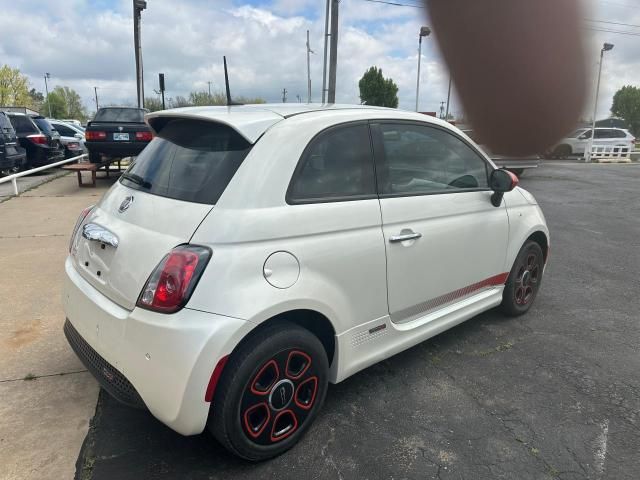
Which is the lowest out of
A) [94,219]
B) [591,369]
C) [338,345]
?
[591,369]

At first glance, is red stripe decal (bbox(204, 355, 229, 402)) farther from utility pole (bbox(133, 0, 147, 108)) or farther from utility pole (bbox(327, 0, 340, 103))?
utility pole (bbox(133, 0, 147, 108))

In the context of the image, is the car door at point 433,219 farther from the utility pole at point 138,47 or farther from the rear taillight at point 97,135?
the utility pole at point 138,47

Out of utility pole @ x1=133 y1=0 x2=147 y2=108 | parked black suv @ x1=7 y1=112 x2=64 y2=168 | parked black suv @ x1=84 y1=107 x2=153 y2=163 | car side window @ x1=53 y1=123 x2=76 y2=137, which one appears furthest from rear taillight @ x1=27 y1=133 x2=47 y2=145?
car side window @ x1=53 y1=123 x2=76 y2=137

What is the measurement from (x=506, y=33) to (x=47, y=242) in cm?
2122

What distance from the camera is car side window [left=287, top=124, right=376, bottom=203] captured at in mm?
2367

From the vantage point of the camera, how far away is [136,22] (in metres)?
19.4

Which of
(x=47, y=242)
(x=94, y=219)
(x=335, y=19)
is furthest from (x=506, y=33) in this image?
(x=94, y=219)

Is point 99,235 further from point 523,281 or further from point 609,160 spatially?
point 609,160

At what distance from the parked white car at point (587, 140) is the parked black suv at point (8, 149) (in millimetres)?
25138

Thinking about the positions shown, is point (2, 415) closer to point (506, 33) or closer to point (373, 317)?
point (373, 317)

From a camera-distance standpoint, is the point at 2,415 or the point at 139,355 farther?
the point at 2,415

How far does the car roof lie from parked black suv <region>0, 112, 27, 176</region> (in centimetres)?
1127

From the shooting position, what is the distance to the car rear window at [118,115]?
11586mm

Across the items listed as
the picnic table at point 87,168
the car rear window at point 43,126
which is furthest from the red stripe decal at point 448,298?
the car rear window at point 43,126
